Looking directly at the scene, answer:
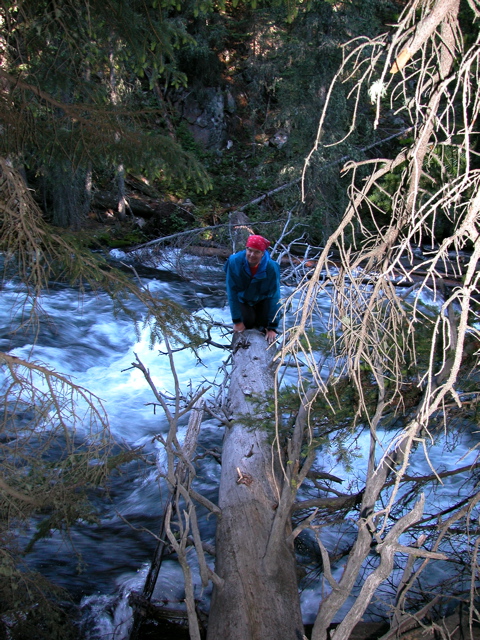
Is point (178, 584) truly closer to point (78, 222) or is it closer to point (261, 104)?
Answer: point (78, 222)

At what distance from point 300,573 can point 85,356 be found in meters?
6.38

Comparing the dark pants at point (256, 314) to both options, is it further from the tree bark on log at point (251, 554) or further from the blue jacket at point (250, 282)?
the tree bark on log at point (251, 554)

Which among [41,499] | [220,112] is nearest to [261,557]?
[41,499]

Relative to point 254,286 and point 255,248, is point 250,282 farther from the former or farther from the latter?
point 255,248

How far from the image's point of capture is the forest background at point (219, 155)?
2.11 metres

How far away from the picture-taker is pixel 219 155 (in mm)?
19312

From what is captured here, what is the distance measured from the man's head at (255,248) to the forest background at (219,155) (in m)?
0.70

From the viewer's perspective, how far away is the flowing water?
13.9ft

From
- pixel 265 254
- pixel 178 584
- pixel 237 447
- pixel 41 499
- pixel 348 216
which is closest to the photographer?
pixel 348 216

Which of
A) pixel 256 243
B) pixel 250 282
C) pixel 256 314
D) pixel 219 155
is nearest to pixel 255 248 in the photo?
pixel 256 243

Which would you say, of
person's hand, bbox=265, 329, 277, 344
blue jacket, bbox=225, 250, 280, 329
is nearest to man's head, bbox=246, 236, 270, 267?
blue jacket, bbox=225, 250, 280, 329

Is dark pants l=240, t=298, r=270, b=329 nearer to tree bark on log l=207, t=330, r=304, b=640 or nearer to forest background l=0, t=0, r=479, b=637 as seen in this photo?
forest background l=0, t=0, r=479, b=637

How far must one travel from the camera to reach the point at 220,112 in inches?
789

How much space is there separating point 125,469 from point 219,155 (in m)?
15.8
